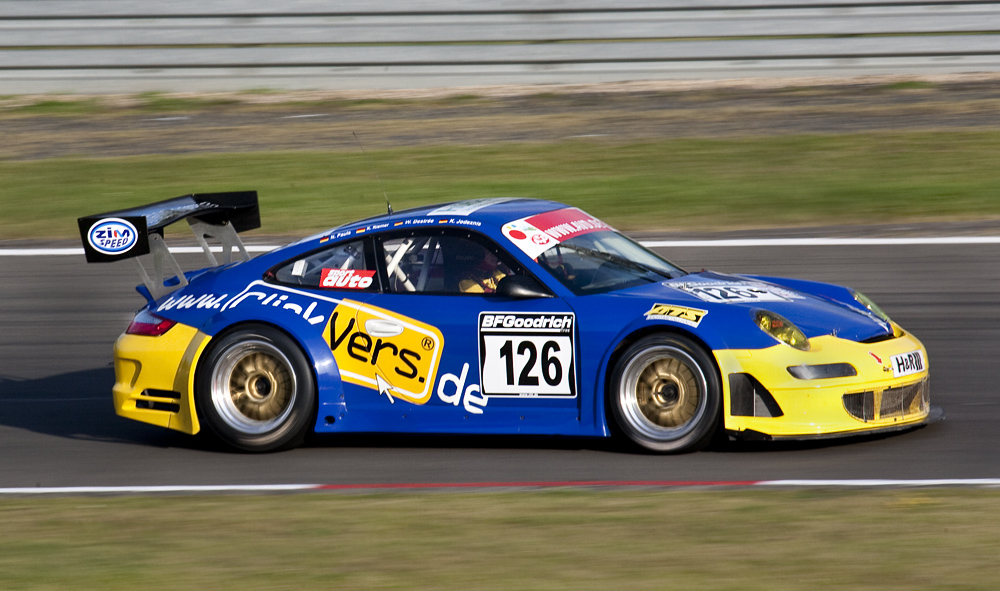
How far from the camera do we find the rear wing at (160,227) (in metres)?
7.12

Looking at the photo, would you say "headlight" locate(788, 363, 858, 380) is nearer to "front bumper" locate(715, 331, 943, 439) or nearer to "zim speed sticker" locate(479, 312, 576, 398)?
"front bumper" locate(715, 331, 943, 439)

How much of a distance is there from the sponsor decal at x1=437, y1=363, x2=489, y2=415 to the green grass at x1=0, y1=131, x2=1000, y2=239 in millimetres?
6662

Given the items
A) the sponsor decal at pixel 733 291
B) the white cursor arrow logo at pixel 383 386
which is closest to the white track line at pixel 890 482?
the sponsor decal at pixel 733 291

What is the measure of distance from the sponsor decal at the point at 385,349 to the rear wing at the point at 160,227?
1249 millimetres

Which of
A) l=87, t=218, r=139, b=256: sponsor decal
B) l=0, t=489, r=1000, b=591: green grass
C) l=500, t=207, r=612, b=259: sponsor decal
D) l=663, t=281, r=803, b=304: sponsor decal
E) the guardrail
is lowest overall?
l=0, t=489, r=1000, b=591: green grass

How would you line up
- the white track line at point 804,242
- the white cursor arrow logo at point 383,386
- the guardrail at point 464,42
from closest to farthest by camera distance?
1. the white cursor arrow logo at point 383,386
2. the white track line at point 804,242
3. the guardrail at point 464,42

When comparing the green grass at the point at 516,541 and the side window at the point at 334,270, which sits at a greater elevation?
the side window at the point at 334,270

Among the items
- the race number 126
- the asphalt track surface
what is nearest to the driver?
the race number 126

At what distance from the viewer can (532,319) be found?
645cm

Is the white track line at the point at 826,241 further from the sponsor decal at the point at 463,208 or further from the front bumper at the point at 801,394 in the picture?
the front bumper at the point at 801,394

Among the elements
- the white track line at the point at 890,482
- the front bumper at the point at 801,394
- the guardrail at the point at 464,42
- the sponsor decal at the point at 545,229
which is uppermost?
the guardrail at the point at 464,42

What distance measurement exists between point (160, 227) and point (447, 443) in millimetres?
2045

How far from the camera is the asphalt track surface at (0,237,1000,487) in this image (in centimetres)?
629

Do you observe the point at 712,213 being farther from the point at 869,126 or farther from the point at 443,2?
the point at 443,2
